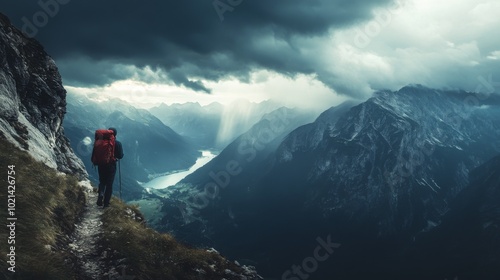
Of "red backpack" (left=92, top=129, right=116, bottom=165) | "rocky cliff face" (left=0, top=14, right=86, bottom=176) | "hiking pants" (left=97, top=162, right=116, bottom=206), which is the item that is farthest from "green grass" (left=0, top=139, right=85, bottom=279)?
"rocky cliff face" (left=0, top=14, right=86, bottom=176)

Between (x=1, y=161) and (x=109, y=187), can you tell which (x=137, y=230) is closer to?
(x=109, y=187)

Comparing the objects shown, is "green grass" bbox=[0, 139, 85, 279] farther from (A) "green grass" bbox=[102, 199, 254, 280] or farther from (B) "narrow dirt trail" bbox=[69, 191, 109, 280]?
(A) "green grass" bbox=[102, 199, 254, 280]

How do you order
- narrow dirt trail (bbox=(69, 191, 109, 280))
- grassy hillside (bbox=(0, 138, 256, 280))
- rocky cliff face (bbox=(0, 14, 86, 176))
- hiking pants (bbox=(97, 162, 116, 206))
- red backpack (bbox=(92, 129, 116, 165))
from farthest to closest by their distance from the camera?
rocky cliff face (bbox=(0, 14, 86, 176)) → hiking pants (bbox=(97, 162, 116, 206)) → red backpack (bbox=(92, 129, 116, 165)) → narrow dirt trail (bbox=(69, 191, 109, 280)) → grassy hillside (bbox=(0, 138, 256, 280))

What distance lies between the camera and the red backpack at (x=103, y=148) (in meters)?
19.2

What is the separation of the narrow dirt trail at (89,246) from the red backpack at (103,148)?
3.18m

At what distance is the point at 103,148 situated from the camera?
63.1 feet

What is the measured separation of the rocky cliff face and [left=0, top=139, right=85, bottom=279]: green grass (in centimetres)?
766

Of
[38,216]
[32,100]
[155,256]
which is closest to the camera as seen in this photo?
[38,216]

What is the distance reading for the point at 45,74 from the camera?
4850 cm

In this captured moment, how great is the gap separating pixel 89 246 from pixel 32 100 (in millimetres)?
33540

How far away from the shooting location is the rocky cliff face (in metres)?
29.2

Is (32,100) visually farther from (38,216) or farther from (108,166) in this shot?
(38,216)

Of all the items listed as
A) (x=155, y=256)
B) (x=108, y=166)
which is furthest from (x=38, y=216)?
(x=108, y=166)

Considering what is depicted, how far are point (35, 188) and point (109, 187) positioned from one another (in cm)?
479
